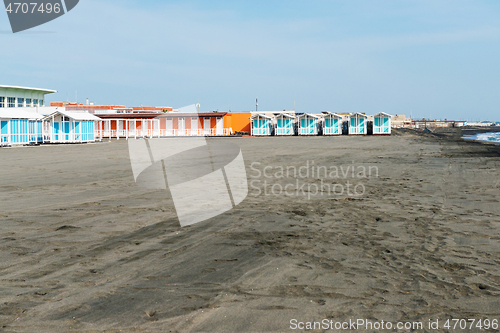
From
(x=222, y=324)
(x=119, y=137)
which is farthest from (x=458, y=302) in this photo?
(x=119, y=137)

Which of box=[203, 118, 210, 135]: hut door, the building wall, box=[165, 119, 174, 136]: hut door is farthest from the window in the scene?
box=[203, 118, 210, 135]: hut door

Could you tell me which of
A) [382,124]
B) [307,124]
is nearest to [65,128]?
[307,124]

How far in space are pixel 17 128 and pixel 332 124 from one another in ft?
136

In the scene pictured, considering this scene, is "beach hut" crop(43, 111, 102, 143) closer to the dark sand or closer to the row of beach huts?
the row of beach huts

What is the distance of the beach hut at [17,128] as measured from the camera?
119 feet

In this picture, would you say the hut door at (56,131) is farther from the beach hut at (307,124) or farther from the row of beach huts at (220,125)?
the beach hut at (307,124)

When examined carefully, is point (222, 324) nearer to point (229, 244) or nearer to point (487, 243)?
point (229, 244)

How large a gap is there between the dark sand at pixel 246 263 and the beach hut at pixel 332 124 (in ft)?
179

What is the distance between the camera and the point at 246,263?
566cm

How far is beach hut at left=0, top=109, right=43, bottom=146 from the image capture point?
36281 millimetres

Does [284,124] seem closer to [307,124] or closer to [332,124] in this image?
[307,124]

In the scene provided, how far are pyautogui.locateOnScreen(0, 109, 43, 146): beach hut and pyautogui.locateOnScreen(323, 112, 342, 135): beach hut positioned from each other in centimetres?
3818

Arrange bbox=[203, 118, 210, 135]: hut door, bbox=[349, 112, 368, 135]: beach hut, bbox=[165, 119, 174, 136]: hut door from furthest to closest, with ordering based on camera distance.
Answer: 1. bbox=[349, 112, 368, 135]: beach hut
2. bbox=[203, 118, 210, 135]: hut door
3. bbox=[165, 119, 174, 136]: hut door

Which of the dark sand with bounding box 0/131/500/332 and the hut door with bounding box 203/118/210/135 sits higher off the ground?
the hut door with bounding box 203/118/210/135
